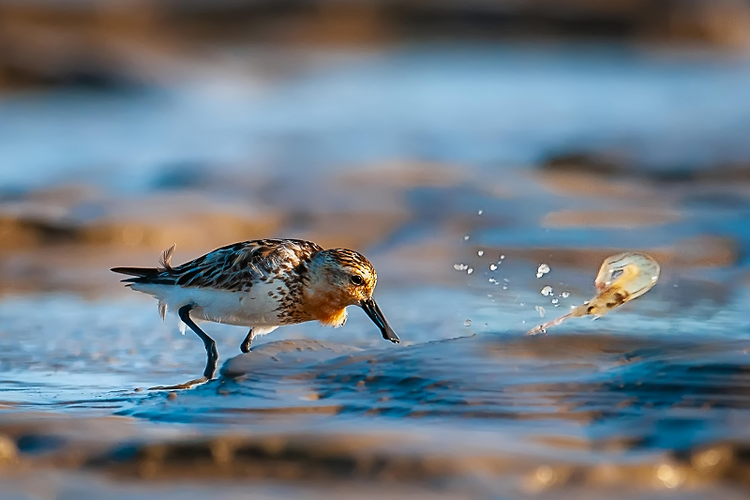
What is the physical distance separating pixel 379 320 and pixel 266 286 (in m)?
0.62

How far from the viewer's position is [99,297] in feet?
26.5

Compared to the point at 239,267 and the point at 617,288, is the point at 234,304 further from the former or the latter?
the point at 617,288

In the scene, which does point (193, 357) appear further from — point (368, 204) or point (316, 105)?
Result: point (316, 105)

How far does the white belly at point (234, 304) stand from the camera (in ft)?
20.3

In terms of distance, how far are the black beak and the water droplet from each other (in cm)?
180

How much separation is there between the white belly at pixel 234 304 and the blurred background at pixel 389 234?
334 mm

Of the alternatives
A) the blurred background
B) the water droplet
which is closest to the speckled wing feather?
the blurred background

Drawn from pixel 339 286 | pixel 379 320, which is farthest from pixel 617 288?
pixel 339 286

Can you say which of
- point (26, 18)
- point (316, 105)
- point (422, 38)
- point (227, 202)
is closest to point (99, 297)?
point (227, 202)


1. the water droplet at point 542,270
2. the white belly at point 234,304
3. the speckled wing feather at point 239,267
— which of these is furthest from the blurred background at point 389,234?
the speckled wing feather at point 239,267

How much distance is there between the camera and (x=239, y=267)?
631 centimetres

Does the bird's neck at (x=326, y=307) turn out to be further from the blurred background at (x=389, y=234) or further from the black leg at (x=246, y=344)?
the black leg at (x=246, y=344)

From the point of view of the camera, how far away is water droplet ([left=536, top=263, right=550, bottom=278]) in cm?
789

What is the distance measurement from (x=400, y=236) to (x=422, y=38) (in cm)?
1321
